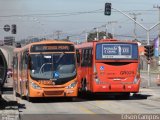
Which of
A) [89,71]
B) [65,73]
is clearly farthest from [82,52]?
[65,73]

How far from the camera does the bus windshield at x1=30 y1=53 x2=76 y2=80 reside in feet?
84.4

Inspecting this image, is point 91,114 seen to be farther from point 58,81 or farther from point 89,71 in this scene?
point 89,71

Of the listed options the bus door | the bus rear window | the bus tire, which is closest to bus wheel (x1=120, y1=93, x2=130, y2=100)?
the bus tire

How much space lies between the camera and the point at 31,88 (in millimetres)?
25656

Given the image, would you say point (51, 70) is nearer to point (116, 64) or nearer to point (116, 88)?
point (116, 88)

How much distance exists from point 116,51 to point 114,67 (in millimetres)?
869

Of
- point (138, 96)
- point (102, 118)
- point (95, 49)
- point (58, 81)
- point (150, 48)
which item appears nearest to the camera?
A: point (102, 118)

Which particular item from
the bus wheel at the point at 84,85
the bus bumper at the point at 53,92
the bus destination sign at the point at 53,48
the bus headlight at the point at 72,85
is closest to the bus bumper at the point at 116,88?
the bus wheel at the point at 84,85

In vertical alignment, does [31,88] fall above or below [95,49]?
below

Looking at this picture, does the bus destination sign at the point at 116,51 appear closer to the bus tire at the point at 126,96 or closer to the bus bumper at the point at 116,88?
the bus bumper at the point at 116,88

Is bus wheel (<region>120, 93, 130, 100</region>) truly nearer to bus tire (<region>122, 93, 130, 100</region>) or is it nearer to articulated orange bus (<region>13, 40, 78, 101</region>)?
bus tire (<region>122, 93, 130, 100</region>)

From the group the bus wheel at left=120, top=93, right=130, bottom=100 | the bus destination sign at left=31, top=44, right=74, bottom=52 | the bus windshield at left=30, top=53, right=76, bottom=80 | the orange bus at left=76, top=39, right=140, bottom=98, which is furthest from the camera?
the bus wheel at left=120, top=93, right=130, bottom=100

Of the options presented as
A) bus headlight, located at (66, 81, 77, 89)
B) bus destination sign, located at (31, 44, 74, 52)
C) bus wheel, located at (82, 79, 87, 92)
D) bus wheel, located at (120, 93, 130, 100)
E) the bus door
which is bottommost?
bus wheel, located at (120, 93, 130, 100)

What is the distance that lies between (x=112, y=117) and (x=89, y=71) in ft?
37.7
